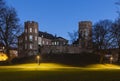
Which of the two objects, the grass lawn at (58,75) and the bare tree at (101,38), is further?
the bare tree at (101,38)

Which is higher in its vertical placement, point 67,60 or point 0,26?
point 0,26

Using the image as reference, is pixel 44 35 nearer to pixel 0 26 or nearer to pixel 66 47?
pixel 66 47

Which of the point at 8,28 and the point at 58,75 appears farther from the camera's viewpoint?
the point at 8,28

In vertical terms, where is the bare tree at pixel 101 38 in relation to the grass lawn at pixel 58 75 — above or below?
above

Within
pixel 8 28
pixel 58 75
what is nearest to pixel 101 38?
pixel 8 28

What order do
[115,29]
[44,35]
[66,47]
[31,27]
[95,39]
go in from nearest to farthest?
[115,29]
[95,39]
[66,47]
[31,27]
[44,35]

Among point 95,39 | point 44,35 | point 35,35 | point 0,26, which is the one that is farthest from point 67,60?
point 44,35

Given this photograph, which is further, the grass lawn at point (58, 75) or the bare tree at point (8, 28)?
the bare tree at point (8, 28)

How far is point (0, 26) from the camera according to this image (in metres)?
87.9

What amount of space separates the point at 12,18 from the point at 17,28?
292 cm

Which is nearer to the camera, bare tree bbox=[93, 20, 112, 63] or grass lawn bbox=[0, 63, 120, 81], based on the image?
grass lawn bbox=[0, 63, 120, 81]

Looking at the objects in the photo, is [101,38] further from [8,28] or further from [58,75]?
[58,75]

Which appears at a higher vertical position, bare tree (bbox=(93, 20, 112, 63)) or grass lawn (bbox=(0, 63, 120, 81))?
bare tree (bbox=(93, 20, 112, 63))

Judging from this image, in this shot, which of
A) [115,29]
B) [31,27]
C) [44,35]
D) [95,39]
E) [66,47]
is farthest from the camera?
[44,35]
